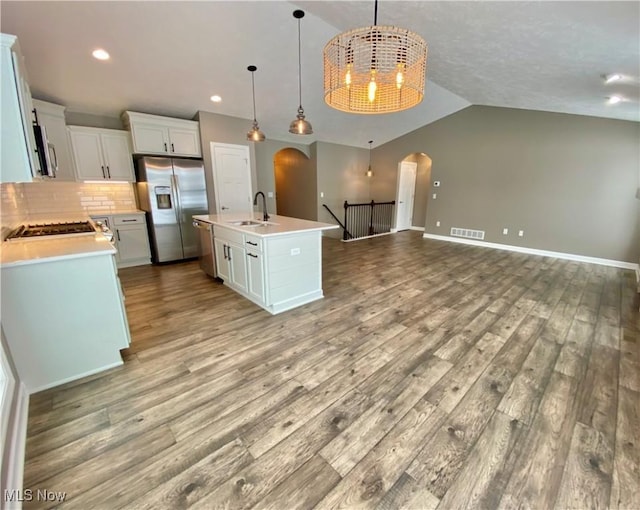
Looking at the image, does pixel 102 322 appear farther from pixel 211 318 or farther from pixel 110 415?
pixel 211 318

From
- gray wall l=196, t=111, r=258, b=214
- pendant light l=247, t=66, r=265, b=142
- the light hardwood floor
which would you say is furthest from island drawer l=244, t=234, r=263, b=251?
gray wall l=196, t=111, r=258, b=214

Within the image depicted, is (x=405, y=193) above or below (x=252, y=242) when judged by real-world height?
above

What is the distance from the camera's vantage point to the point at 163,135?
15.3 feet

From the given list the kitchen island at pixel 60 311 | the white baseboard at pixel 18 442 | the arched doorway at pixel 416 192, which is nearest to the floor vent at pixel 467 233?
the arched doorway at pixel 416 192

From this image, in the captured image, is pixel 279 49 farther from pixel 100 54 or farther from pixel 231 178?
pixel 231 178

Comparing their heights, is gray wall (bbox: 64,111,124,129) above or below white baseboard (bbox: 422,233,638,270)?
above

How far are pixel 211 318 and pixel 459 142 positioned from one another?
6.59m

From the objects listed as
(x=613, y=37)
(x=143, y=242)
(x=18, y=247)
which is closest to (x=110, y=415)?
(x=18, y=247)

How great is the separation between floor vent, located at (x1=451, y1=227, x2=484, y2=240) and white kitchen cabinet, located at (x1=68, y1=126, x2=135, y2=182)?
6972mm

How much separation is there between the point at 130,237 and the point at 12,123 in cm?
341

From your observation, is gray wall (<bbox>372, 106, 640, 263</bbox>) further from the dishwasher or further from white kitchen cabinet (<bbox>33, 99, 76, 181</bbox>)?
white kitchen cabinet (<bbox>33, 99, 76, 181</bbox>)

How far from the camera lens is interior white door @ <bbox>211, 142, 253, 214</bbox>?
A: 17.1 ft

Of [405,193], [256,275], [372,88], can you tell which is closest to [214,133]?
[256,275]

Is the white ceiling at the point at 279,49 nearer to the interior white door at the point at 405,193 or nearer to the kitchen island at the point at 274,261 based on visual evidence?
the kitchen island at the point at 274,261
